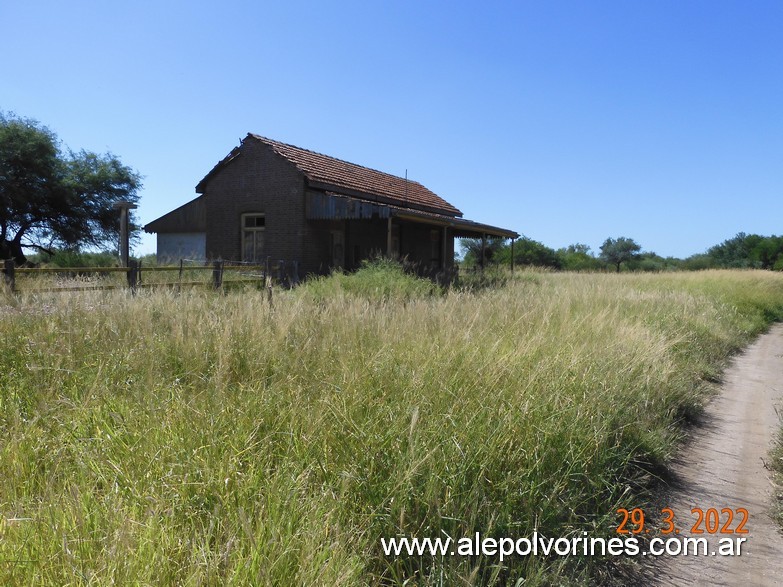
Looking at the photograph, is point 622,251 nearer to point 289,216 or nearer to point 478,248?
point 478,248

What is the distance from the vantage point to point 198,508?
2105 millimetres

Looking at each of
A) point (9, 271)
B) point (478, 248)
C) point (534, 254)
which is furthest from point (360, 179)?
point (534, 254)

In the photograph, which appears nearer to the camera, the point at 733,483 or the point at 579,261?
the point at 733,483

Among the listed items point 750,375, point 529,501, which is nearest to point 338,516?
point 529,501

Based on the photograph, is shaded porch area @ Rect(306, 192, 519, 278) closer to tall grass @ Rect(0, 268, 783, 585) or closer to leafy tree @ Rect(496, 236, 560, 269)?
A: tall grass @ Rect(0, 268, 783, 585)

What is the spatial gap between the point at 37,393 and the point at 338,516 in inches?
92.8

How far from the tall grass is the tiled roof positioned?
15195 millimetres

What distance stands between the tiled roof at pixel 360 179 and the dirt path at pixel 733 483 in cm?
1548

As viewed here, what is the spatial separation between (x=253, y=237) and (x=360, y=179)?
543 cm

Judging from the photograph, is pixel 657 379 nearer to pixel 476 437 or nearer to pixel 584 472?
pixel 584 472

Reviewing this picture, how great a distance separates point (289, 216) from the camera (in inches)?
744

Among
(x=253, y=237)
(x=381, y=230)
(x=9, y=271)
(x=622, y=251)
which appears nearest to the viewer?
(x=9, y=271)
